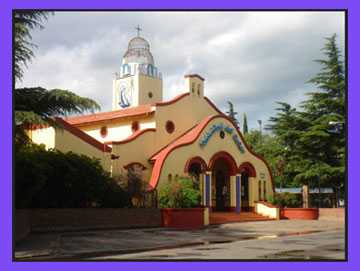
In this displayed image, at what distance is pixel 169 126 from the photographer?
1340 inches

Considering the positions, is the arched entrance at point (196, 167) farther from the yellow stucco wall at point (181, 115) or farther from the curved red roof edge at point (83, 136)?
the curved red roof edge at point (83, 136)

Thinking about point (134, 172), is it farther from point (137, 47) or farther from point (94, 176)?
point (137, 47)

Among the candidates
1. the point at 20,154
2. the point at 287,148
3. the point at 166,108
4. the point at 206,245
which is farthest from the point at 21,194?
the point at 287,148

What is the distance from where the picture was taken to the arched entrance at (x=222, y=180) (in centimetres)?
3516

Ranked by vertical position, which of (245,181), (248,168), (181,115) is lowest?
(245,181)

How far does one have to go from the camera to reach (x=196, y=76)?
3584cm

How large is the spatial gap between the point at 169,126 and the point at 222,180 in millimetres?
5382

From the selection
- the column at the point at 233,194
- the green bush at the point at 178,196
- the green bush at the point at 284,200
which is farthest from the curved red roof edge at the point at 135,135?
the green bush at the point at 284,200

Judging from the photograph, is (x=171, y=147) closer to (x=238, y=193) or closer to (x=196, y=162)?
(x=196, y=162)

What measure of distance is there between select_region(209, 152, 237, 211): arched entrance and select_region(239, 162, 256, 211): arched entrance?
107cm

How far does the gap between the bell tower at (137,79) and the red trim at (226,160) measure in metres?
10.3

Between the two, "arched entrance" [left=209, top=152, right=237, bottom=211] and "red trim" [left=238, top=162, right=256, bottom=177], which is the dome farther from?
"red trim" [left=238, top=162, right=256, bottom=177]

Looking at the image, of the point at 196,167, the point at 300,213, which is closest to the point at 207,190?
the point at 196,167

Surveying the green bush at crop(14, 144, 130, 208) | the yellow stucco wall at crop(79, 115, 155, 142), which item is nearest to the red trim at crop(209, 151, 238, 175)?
the yellow stucco wall at crop(79, 115, 155, 142)
